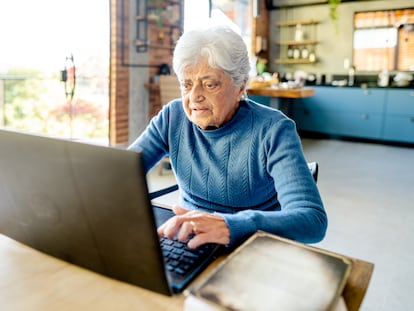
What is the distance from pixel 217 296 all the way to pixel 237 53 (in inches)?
34.2

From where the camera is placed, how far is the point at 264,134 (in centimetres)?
121

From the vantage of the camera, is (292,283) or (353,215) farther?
(353,215)

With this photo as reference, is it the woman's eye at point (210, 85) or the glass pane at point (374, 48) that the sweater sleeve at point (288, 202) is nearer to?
the woman's eye at point (210, 85)

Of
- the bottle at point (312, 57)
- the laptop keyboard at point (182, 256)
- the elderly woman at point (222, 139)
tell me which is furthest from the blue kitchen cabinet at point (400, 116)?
the laptop keyboard at point (182, 256)

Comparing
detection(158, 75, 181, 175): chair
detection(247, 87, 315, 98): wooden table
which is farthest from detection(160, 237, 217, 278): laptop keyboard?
detection(247, 87, 315, 98): wooden table

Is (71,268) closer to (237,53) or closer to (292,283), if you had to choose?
(292,283)

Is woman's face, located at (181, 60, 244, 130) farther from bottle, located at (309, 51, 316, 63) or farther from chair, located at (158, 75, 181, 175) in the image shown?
bottle, located at (309, 51, 316, 63)

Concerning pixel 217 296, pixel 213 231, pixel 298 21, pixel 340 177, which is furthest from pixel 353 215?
pixel 298 21

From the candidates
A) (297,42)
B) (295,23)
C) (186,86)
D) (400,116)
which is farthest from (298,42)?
(186,86)

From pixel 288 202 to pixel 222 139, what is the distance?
0.38m

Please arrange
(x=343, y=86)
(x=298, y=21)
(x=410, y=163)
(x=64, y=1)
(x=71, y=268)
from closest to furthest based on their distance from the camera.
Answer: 1. (x=71, y=268)
2. (x=64, y=1)
3. (x=410, y=163)
4. (x=343, y=86)
5. (x=298, y=21)

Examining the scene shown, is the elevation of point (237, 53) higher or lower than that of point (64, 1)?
lower

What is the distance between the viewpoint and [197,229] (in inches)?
31.4

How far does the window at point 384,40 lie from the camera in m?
6.66
